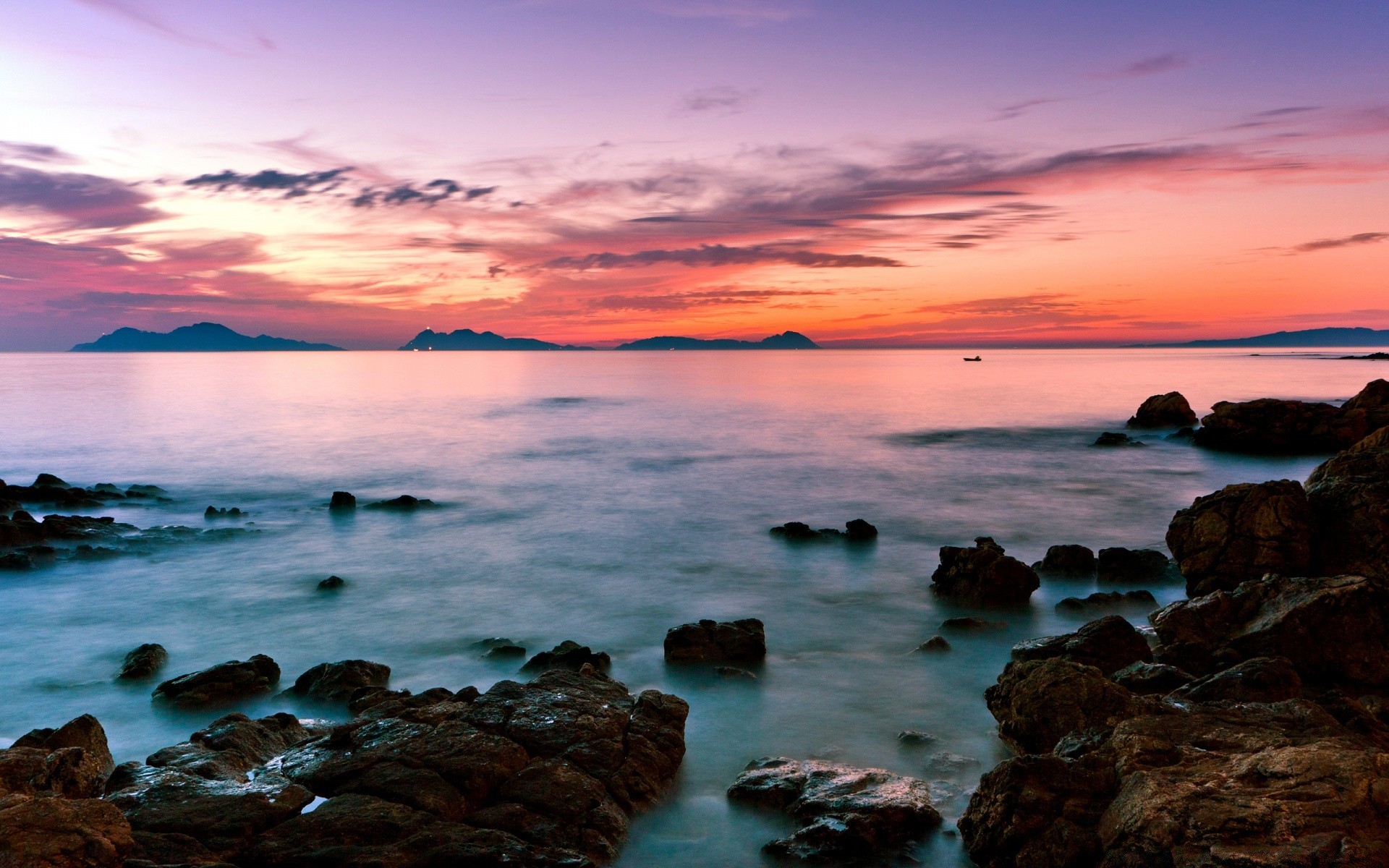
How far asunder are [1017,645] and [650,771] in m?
5.25

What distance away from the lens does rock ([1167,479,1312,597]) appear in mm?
10320

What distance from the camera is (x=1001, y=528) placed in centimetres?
1864

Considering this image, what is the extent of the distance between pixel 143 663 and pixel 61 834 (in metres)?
6.73

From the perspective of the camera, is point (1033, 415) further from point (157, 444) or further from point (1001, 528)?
point (157, 444)

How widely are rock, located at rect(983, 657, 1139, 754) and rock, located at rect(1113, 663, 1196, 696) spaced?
537mm

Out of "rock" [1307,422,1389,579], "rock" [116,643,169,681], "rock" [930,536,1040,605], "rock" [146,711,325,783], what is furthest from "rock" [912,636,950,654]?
"rock" [116,643,169,681]

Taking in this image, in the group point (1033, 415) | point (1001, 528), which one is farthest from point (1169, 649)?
point (1033, 415)

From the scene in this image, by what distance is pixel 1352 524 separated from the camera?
1023 cm

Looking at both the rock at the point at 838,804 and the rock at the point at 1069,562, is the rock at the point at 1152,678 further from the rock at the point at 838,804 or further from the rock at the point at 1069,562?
the rock at the point at 1069,562

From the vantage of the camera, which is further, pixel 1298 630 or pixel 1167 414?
pixel 1167 414

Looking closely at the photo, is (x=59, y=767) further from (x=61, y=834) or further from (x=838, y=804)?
(x=838, y=804)

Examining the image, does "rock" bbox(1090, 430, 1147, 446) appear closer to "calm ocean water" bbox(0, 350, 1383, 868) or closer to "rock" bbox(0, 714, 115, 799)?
"calm ocean water" bbox(0, 350, 1383, 868)

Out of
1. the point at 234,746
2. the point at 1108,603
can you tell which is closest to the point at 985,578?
the point at 1108,603

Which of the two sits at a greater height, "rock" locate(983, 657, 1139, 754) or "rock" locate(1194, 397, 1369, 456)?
"rock" locate(1194, 397, 1369, 456)
